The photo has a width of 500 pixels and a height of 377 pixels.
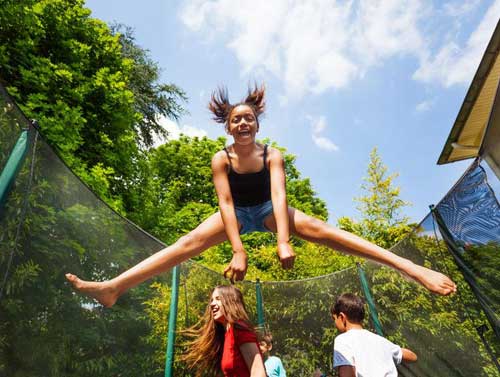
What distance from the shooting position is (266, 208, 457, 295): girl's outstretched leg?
179cm

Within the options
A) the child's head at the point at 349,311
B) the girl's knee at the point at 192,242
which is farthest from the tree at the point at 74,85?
the child's head at the point at 349,311

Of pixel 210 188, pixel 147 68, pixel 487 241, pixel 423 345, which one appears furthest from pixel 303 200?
pixel 487 241

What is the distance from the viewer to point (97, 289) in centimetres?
187

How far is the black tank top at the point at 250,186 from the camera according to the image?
1902 millimetres

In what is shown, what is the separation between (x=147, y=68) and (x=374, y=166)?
4.82 metres

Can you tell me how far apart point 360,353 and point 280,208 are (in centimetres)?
80

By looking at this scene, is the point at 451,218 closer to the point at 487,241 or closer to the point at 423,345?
the point at 487,241

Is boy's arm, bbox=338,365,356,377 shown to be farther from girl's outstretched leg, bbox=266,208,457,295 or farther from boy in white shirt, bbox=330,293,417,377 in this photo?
girl's outstretched leg, bbox=266,208,457,295

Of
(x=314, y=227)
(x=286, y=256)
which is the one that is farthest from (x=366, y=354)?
(x=286, y=256)

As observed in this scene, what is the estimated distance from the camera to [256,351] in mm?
1534

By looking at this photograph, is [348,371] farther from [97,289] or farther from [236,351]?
[97,289]

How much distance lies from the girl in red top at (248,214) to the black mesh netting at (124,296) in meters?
0.19

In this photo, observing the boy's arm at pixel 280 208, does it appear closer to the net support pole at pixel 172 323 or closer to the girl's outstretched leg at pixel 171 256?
the girl's outstretched leg at pixel 171 256

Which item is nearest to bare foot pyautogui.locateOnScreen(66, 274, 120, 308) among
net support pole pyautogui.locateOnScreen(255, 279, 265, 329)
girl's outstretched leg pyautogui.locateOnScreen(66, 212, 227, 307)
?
girl's outstretched leg pyautogui.locateOnScreen(66, 212, 227, 307)
